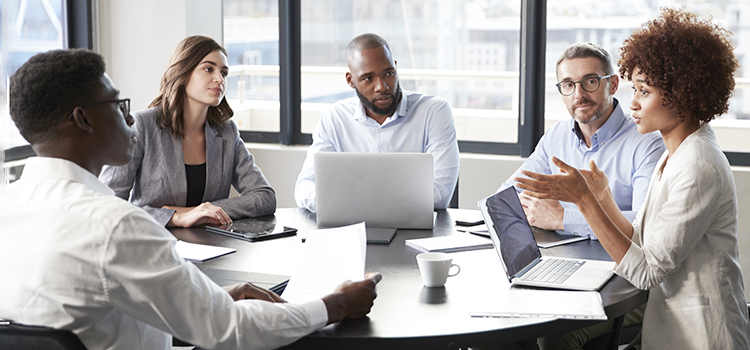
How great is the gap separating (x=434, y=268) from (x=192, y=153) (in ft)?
4.59

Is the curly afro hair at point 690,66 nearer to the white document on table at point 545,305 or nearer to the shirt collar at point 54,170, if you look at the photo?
the white document on table at point 545,305

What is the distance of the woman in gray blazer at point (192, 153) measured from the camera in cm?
238

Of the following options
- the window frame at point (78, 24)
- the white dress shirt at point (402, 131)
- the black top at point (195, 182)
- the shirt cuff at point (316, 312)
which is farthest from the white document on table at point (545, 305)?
the window frame at point (78, 24)

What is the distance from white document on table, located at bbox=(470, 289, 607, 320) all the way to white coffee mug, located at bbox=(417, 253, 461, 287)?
0.44 ft

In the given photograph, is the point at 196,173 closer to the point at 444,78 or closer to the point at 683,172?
the point at 683,172

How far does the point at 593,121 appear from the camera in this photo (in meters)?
2.49

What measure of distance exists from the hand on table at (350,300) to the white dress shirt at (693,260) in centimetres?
64

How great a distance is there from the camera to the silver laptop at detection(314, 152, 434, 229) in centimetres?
203

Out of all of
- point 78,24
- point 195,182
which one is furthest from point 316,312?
point 78,24

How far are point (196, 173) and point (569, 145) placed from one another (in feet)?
4.85

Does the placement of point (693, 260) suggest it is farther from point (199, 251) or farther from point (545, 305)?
point (199, 251)

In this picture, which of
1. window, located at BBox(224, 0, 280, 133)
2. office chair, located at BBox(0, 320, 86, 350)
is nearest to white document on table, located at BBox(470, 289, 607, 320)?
office chair, located at BBox(0, 320, 86, 350)

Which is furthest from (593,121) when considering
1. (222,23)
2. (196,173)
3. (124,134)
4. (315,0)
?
(222,23)

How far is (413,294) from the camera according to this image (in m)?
1.46
